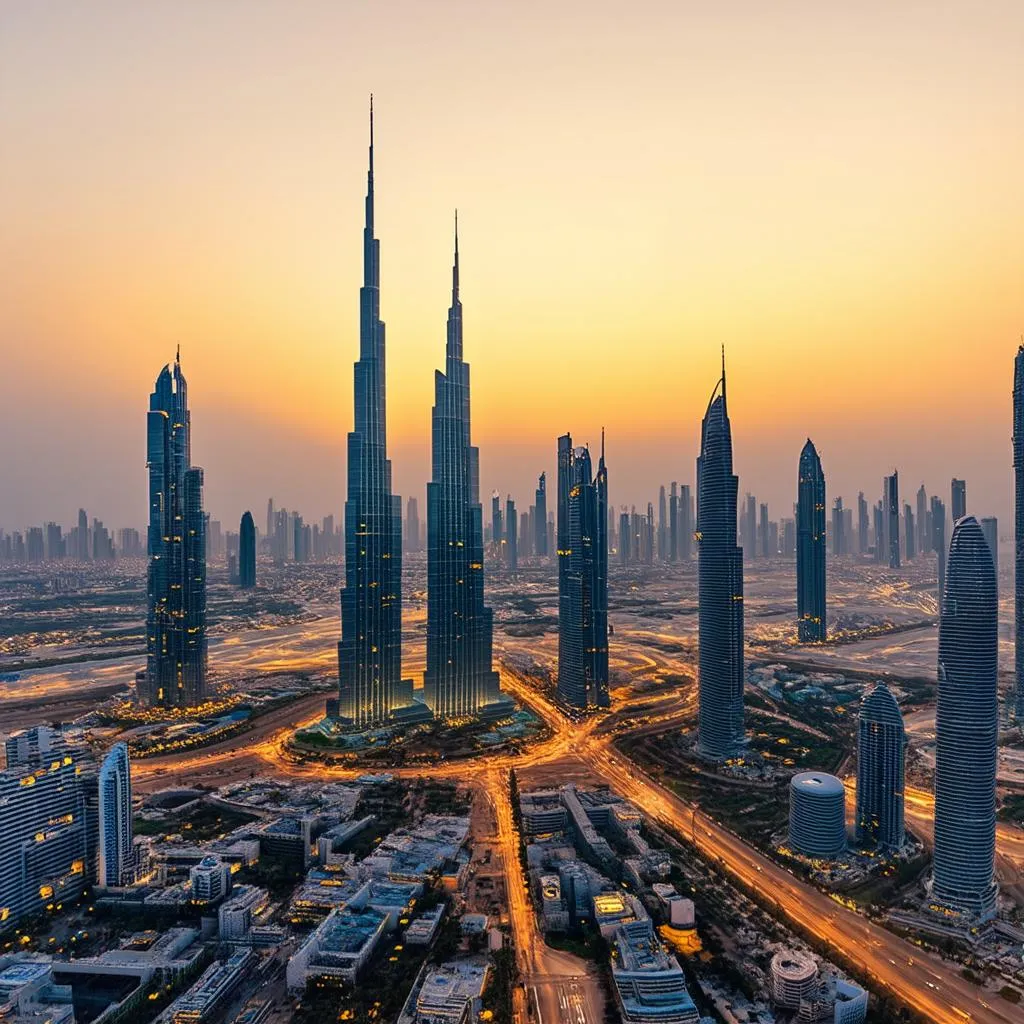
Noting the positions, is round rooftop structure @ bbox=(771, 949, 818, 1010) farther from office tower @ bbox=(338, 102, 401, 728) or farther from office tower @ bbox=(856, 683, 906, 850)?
office tower @ bbox=(338, 102, 401, 728)

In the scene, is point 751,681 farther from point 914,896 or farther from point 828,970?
point 828,970

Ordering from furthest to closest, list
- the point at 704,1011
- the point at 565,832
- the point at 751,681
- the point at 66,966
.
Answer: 1. the point at 751,681
2. the point at 565,832
3. the point at 66,966
4. the point at 704,1011

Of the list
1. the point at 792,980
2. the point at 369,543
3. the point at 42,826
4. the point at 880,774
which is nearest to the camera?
the point at 792,980

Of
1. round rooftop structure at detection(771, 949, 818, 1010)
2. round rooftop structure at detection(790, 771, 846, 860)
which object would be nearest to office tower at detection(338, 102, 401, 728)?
round rooftop structure at detection(790, 771, 846, 860)

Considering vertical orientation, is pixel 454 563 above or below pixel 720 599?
above

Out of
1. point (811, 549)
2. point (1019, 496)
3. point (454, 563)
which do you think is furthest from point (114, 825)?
point (811, 549)

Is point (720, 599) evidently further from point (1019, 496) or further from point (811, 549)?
point (811, 549)

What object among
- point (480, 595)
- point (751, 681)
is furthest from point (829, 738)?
point (480, 595)
